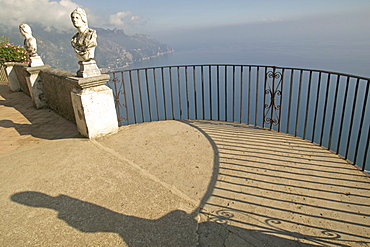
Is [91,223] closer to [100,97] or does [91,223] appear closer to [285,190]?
[285,190]

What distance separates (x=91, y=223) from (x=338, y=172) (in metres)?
3.27

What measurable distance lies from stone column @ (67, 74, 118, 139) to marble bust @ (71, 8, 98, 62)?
0.45 metres

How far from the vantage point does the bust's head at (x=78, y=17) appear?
14.1ft

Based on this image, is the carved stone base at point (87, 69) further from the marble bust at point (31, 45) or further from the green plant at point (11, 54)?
the green plant at point (11, 54)

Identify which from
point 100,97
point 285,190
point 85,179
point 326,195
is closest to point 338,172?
point 326,195

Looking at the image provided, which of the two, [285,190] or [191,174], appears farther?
[191,174]

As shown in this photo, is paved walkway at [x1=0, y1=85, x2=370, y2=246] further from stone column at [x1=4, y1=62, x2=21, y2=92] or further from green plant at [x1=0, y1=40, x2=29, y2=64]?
green plant at [x1=0, y1=40, x2=29, y2=64]

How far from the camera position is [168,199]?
285cm

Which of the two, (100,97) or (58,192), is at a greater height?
(100,97)

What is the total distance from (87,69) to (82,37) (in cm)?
58

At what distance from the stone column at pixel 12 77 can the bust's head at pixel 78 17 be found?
693cm

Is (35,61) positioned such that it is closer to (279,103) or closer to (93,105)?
(93,105)

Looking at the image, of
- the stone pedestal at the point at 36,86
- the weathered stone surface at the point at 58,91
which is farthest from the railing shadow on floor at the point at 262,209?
the stone pedestal at the point at 36,86

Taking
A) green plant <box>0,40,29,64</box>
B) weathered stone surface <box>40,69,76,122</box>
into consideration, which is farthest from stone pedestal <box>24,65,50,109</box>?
green plant <box>0,40,29,64</box>
